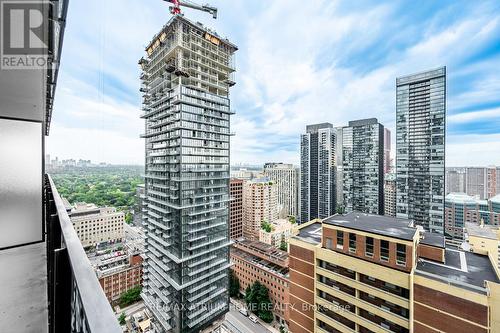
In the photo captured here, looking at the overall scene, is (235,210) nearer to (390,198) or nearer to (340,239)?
(340,239)

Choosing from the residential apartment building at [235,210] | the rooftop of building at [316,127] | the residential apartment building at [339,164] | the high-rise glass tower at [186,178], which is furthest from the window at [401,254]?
the rooftop of building at [316,127]

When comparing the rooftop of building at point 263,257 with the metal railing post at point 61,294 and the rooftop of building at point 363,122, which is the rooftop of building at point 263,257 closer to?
the metal railing post at point 61,294

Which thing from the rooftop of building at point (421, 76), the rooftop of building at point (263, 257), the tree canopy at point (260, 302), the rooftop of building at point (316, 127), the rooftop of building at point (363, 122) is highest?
the rooftop of building at point (421, 76)

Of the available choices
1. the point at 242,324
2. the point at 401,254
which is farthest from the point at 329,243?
the point at 242,324

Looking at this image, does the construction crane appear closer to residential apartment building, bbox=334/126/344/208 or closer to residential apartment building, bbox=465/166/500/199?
residential apartment building, bbox=334/126/344/208

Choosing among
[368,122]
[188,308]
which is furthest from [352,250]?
A: [368,122]

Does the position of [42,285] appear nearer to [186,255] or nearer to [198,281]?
[186,255]
